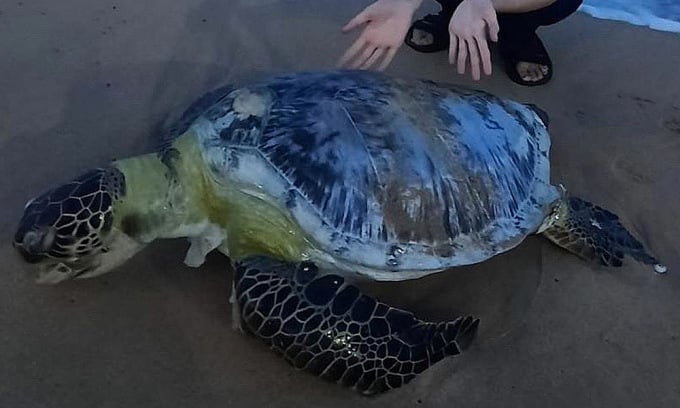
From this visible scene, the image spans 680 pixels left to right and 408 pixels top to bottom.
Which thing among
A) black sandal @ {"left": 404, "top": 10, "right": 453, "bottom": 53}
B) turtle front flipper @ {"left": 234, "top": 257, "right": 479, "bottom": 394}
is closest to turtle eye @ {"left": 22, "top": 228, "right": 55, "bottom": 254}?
turtle front flipper @ {"left": 234, "top": 257, "right": 479, "bottom": 394}

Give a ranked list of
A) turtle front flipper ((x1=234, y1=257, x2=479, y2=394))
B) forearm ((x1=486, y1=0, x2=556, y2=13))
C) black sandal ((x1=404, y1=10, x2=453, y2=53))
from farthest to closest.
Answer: black sandal ((x1=404, y1=10, x2=453, y2=53))
forearm ((x1=486, y1=0, x2=556, y2=13))
turtle front flipper ((x1=234, y1=257, x2=479, y2=394))

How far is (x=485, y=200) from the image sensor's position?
67.9 inches

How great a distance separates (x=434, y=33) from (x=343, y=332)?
59.9 inches

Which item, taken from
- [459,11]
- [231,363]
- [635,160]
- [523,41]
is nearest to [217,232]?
[231,363]

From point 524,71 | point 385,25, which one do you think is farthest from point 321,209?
point 524,71

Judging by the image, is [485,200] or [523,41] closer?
[485,200]

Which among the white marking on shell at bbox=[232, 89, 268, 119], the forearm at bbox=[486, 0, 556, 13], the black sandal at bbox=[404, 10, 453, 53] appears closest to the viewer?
the white marking on shell at bbox=[232, 89, 268, 119]

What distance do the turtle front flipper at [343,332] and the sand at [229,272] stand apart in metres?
0.08

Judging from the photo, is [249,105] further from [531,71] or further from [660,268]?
[531,71]

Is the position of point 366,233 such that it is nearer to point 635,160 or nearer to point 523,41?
point 635,160

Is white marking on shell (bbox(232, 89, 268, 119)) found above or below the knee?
above

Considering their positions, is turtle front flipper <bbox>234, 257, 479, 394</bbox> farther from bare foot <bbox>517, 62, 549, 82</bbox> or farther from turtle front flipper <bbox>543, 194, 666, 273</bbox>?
bare foot <bbox>517, 62, 549, 82</bbox>

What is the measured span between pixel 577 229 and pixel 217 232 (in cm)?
84

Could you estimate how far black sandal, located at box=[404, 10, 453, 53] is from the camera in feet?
8.85
